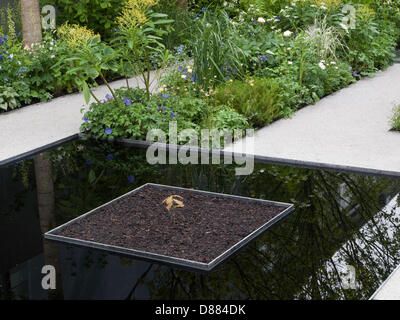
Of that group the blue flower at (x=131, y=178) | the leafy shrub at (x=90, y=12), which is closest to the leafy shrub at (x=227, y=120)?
the blue flower at (x=131, y=178)

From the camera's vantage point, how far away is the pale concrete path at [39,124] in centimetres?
775

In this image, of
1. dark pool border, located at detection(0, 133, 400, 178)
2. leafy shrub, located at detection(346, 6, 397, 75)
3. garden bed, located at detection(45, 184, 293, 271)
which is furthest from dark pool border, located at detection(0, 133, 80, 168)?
leafy shrub, located at detection(346, 6, 397, 75)

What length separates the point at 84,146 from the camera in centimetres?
776

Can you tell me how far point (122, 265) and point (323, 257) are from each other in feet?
4.74

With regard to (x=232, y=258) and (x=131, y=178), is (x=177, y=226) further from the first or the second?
(x=131, y=178)

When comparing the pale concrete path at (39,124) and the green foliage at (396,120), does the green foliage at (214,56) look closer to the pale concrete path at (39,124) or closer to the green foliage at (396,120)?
the pale concrete path at (39,124)

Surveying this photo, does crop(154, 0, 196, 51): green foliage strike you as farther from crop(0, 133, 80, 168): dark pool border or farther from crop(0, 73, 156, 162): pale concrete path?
crop(0, 133, 80, 168): dark pool border

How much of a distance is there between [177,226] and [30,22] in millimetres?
5964

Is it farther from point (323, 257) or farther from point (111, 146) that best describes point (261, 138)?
point (323, 257)

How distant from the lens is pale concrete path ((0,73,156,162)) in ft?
25.4

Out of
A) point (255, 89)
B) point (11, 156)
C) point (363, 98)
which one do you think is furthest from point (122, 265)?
point (363, 98)

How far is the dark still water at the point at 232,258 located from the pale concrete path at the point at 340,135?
400 mm

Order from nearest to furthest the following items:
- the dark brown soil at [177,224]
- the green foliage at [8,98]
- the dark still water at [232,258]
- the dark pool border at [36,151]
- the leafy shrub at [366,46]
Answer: the dark still water at [232,258] < the dark brown soil at [177,224] < the dark pool border at [36,151] < the green foliage at [8,98] < the leafy shrub at [366,46]

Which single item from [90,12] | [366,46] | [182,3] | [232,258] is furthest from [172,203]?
[182,3]
